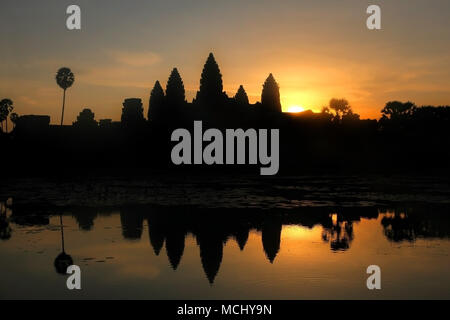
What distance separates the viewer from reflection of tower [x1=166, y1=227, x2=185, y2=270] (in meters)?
14.9

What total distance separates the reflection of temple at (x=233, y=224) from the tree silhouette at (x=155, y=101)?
6543cm

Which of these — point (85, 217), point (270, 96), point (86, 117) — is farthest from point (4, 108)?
point (85, 217)

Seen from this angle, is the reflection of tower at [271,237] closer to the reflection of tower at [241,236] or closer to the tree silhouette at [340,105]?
the reflection of tower at [241,236]

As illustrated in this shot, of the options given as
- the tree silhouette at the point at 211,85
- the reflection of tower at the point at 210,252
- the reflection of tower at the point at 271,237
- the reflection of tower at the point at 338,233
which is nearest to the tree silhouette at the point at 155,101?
the tree silhouette at the point at 211,85

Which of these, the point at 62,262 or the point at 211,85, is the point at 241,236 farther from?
the point at 211,85

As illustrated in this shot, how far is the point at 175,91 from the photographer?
8756 centimetres

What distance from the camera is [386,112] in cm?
13412

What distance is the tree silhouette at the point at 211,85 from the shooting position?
86.3 meters

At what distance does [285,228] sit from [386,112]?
A: 4726 inches

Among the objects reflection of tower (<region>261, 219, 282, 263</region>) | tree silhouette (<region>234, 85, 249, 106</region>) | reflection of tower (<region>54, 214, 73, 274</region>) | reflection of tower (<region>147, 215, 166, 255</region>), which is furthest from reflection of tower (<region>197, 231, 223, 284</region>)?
tree silhouette (<region>234, 85, 249, 106</region>)
